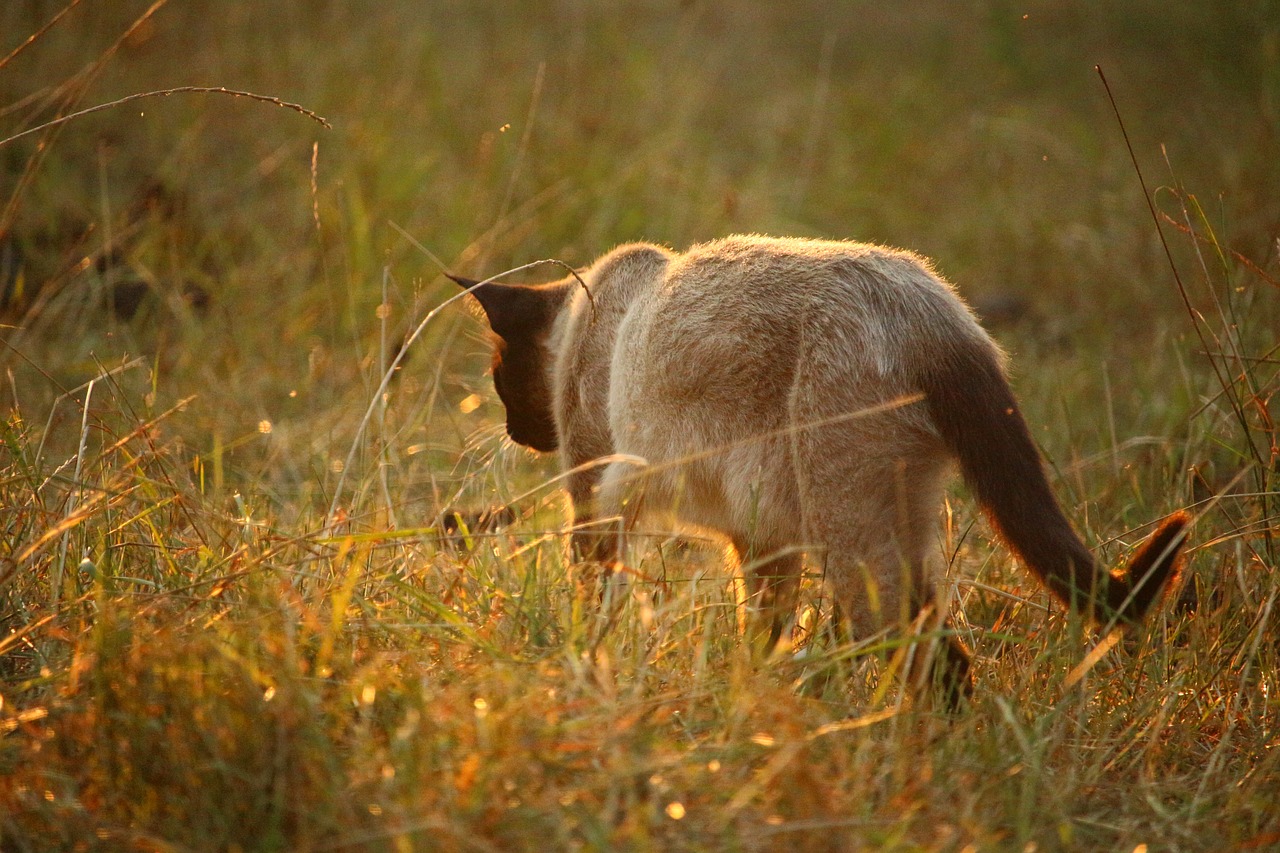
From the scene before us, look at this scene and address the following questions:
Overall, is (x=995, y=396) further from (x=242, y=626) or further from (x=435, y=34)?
(x=435, y=34)

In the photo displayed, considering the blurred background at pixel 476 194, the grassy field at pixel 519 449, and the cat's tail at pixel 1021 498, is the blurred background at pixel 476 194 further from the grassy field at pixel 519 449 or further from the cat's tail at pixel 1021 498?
the cat's tail at pixel 1021 498

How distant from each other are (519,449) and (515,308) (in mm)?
655

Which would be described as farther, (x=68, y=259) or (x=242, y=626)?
(x=68, y=259)

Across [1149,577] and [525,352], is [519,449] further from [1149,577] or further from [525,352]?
[1149,577]

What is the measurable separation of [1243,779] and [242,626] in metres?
2.01

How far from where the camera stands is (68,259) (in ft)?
14.8

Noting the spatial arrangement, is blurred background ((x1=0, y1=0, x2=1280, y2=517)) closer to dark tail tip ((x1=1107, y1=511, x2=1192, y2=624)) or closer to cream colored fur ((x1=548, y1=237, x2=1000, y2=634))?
cream colored fur ((x1=548, y1=237, x2=1000, y2=634))

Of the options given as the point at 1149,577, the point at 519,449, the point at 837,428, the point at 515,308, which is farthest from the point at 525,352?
the point at 1149,577

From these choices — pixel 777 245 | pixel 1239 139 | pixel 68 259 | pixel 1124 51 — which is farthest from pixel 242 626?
pixel 1124 51

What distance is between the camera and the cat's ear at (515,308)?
340 centimetres

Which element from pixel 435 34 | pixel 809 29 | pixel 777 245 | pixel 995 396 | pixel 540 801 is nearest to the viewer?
pixel 540 801

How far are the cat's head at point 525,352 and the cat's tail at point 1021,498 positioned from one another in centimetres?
140

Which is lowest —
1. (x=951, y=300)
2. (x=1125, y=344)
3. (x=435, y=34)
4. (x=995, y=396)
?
(x=1125, y=344)

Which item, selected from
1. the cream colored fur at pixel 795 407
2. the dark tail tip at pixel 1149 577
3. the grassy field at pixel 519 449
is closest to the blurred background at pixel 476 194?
the grassy field at pixel 519 449
